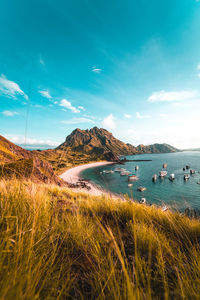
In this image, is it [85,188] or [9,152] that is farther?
Result: [85,188]

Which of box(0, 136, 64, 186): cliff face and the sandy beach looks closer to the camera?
box(0, 136, 64, 186): cliff face

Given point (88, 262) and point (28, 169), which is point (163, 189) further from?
point (88, 262)

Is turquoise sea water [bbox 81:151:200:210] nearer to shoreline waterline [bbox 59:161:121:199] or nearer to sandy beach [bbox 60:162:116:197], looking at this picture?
shoreline waterline [bbox 59:161:121:199]

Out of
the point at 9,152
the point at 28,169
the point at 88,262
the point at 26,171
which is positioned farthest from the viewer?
the point at 9,152

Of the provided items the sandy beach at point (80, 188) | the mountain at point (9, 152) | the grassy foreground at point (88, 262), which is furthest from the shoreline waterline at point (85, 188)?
the mountain at point (9, 152)

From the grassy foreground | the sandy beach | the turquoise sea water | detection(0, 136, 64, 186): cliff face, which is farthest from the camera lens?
the turquoise sea water

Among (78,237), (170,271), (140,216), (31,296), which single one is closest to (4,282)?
A: (31,296)

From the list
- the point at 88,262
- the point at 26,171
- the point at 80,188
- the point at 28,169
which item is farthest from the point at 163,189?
the point at 88,262

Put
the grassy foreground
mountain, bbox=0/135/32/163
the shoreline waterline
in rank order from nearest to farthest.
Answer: the grassy foreground, the shoreline waterline, mountain, bbox=0/135/32/163

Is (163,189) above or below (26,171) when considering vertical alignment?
below

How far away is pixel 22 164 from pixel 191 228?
1687 centimetres

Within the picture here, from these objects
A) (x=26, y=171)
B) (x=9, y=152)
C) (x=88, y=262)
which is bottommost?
A: (x=26, y=171)

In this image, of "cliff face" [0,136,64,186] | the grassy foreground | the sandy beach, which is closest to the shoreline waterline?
the sandy beach

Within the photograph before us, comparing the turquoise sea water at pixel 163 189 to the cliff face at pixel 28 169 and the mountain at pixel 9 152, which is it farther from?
the mountain at pixel 9 152
